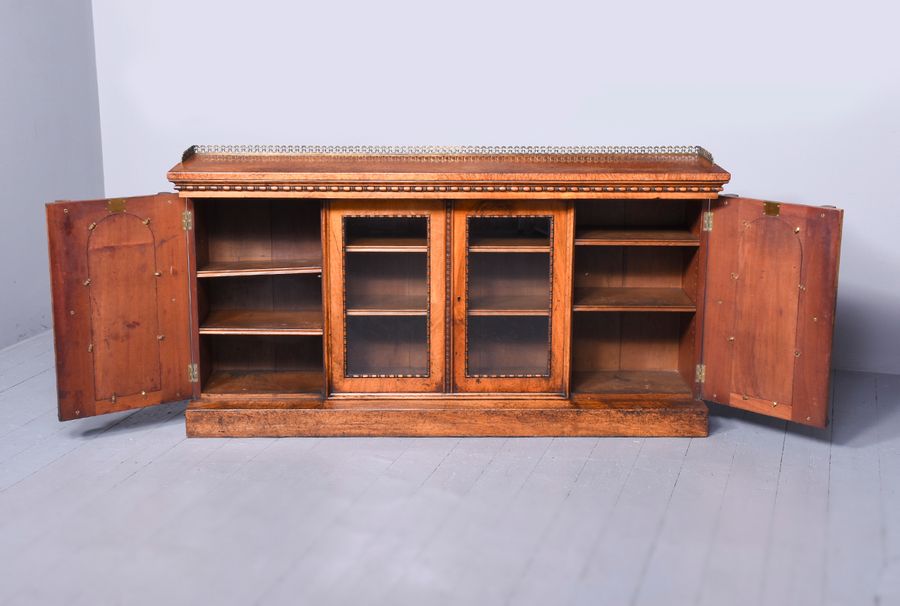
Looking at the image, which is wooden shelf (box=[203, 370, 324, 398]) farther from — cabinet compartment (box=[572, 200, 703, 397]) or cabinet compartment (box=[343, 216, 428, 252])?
cabinet compartment (box=[572, 200, 703, 397])

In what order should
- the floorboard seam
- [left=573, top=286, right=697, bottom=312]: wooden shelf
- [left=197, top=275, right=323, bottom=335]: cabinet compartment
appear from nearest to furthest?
the floorboard seam < [left=573, top=286, right=697, bottom=312]: wooden shelf < [left=197, top=275, right=323, bottom=335]: cabinet compartment

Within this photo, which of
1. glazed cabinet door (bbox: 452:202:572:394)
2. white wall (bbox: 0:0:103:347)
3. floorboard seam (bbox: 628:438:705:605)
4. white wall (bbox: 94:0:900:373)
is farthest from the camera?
white wall (bbox: 0:0:103:347)

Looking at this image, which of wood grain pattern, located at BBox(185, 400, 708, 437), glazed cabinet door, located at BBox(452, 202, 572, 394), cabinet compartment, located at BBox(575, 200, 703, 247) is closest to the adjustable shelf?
glazed cabinet door, located at BBox(452, 202, 572, 394)

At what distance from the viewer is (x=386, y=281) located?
4.11 metres

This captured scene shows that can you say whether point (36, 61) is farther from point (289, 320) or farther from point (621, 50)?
point (621, 50)

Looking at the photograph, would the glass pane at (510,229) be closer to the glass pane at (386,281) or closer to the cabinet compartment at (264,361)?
the glass pane at (386,281)

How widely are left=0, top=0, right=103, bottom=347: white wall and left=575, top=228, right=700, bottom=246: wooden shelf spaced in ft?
9.66

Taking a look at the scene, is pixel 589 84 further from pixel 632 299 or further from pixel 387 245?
pixel 387 245

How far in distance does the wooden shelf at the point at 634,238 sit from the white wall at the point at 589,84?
3.71ft

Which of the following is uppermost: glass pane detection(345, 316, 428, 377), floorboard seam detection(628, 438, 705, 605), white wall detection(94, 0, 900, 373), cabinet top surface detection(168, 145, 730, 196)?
white wall detection(94, 0, 900, 373)

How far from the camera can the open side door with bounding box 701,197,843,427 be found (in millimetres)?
3730

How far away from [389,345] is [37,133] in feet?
8.30

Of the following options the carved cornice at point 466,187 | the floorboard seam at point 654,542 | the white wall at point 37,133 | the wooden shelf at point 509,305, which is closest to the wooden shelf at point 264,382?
the wooden shelf at point 509,305

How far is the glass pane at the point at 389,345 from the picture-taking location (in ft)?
13.5
